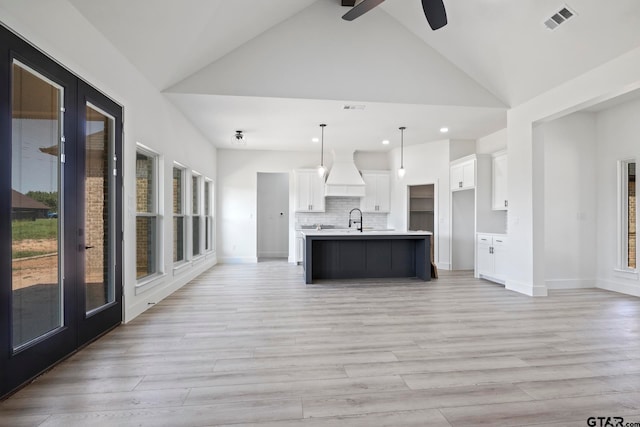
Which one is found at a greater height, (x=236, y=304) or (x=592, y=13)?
(x=592, y=13)

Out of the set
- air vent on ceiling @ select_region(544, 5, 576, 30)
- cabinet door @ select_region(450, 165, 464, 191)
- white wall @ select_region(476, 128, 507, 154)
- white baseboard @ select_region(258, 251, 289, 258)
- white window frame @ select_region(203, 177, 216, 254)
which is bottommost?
white baseboard @ select_region(258, 251, 289, 258)

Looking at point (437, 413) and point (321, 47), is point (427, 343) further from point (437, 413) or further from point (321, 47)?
point (321, 47)

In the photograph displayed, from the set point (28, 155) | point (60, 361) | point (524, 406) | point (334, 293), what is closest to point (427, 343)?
point (524, 406)

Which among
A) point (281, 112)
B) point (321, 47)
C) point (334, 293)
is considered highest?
point (321, 47)

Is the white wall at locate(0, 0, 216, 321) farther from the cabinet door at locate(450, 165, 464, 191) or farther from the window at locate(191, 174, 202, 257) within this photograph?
the cabinet door at locate(450, 165, 464, 191)

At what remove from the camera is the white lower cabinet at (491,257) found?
5566 millimetres

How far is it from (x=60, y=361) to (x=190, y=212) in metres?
3.69

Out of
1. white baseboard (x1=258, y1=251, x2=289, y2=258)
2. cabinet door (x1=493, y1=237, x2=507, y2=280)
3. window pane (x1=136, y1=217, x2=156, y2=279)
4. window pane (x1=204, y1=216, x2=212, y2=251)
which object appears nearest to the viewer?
window pane (x1=136, y1=217, x2=156, y2=279)

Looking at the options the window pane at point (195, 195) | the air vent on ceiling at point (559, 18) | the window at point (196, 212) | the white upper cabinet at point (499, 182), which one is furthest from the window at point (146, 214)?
the white upper cabinet at point (499, 182)

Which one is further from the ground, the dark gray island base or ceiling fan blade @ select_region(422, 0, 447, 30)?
ceiling fan blade @ select_region(422, 0, 447, 30)

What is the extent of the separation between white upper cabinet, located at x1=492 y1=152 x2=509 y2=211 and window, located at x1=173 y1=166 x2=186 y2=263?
18.9 ft

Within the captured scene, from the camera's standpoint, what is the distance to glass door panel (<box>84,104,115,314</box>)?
299 cm

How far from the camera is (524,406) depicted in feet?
6.46

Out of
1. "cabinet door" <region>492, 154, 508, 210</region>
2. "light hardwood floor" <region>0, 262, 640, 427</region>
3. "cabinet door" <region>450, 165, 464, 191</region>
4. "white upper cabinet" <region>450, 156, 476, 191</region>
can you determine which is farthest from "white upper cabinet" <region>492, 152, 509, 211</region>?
"light hardwood floor" <region>0, 262, 640, 427</region>
